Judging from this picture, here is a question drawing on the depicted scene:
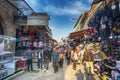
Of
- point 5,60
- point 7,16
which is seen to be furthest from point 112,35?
point 7,16

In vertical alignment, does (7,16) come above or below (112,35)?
above

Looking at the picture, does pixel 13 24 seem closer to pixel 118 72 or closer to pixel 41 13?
pixel 41 13

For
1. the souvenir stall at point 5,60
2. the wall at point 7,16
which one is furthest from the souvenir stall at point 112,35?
the wall at point 7,16

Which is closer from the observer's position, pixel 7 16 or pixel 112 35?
pixel 112 35

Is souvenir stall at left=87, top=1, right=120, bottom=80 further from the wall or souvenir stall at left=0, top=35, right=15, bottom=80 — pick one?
the wall

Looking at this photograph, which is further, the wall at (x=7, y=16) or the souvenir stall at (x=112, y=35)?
the wall at (x=7, y=16)

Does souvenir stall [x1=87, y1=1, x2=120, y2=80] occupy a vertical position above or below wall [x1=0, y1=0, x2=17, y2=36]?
below

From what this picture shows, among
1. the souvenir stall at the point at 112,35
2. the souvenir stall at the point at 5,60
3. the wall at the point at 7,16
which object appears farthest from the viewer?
the wall at the point at 7,16

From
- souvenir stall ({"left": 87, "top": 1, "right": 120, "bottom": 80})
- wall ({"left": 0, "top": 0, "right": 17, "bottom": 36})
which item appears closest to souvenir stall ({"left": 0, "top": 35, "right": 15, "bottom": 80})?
wall ({"left": 0, "top": 0, "right": 17, "bottom": 36})

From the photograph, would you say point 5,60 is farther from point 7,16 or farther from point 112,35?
point 7,16

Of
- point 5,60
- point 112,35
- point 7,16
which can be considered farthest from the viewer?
point 7,16

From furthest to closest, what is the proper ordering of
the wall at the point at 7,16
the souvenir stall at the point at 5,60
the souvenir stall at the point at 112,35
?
1. the wall at the point at 7,16
2. the souvenir stall at the point at 5,60
3. the souvenir stall at the point at 112,35

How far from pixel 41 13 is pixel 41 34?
92.0 inches

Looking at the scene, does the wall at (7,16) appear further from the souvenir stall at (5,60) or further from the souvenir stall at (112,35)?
the souvenir stall at (112,35)
